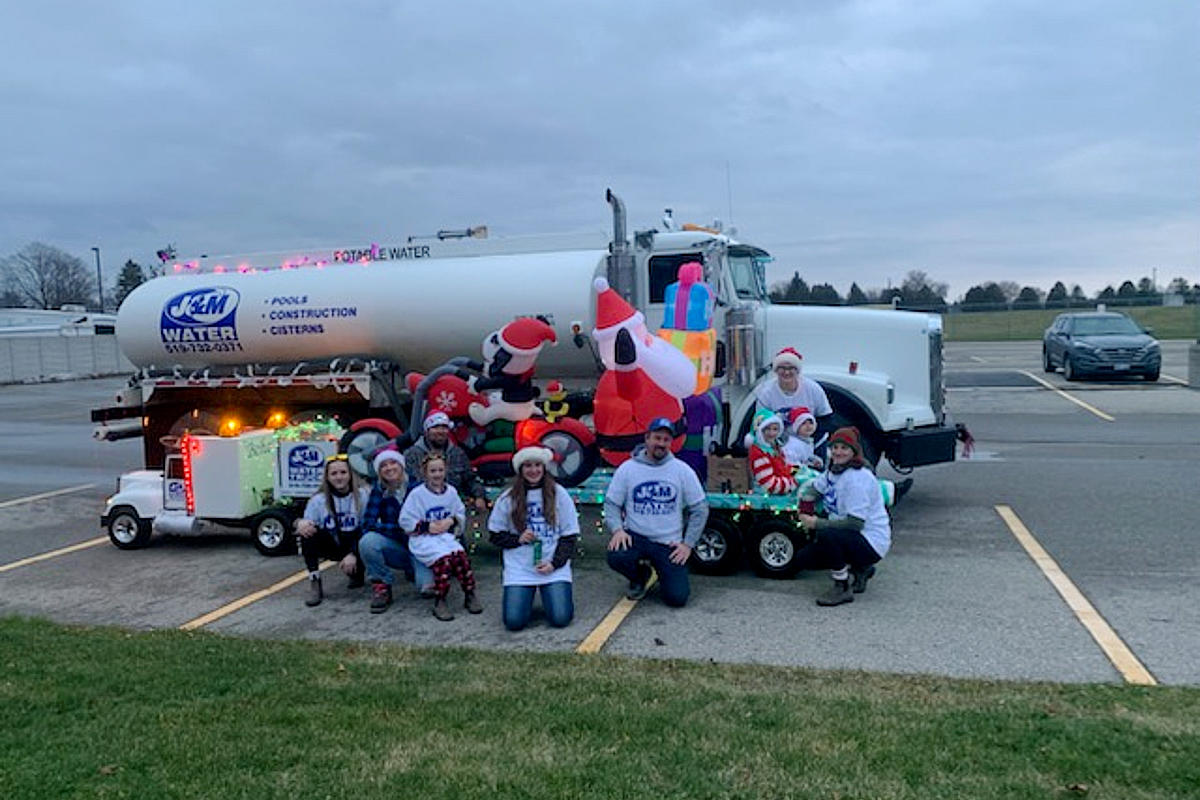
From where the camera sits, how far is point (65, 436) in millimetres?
19281

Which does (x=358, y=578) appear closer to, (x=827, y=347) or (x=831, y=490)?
(x=831, y=490)

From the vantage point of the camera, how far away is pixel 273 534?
29.0 ft

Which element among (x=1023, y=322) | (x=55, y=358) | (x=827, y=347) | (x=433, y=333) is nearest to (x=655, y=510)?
(x=827, y=347)

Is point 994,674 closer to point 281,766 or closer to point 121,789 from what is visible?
point 281,766

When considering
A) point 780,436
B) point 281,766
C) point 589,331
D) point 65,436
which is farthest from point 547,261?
point 65,436

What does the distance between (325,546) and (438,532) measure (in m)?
1.08

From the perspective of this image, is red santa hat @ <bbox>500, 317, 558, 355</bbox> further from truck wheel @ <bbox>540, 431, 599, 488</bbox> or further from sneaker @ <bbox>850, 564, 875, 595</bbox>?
sneaker @ <bbox>850, 564, 875, 595</bbox>

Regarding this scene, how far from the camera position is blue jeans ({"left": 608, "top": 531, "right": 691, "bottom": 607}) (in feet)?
22.2

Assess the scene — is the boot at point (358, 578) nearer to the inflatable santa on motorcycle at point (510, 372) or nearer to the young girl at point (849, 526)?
the inflatable santa on motorcycle at point (510, 372)

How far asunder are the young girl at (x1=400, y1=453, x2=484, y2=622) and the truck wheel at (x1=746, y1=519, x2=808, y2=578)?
6.97 feet

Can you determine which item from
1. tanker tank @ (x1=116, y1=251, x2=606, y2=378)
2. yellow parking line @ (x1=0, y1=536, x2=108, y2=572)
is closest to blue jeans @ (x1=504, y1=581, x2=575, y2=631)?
tanker tank @ (x1=116, y1=251, x2=606, y2=378)

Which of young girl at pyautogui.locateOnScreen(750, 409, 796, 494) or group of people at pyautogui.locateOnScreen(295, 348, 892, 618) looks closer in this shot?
group of people at pyautogui.locateOnScreen(295, 348, 892, 618)

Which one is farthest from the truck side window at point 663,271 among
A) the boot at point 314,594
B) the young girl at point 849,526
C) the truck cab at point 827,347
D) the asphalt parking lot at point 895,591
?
the boot at point 314,594

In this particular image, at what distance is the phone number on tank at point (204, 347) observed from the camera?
1144cm
